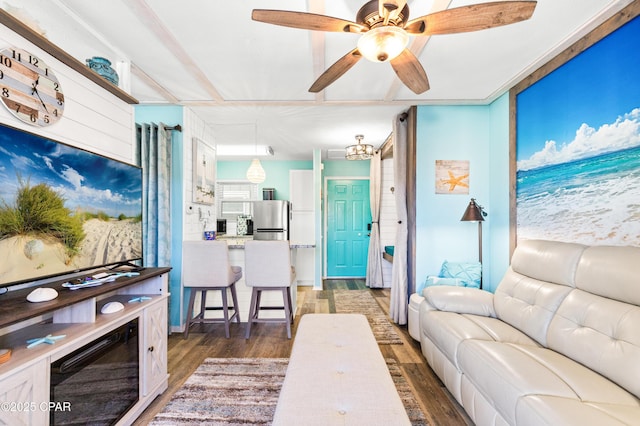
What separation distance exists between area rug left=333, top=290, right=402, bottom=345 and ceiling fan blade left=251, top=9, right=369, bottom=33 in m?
2.78

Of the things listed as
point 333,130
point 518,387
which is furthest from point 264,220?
point 518,387

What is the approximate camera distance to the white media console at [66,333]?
1029 mm

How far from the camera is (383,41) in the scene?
4.51ft

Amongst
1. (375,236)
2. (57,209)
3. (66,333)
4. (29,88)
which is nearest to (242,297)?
(66,333)

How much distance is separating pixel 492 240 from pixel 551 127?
4.30 feet

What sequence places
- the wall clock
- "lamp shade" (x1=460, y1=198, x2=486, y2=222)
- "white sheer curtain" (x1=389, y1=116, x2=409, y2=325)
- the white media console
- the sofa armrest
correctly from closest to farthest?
the white media console
the wall clock
the sofa armrest
"lamp shade" (x1=460, y1=198, x2=486, y2=222)
"white sheer curtain" (x1=389, y1=116, x2=409, y2=325)

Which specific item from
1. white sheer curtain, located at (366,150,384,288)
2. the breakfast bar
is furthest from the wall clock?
white sheer curtain, located at (366,150,384,288)

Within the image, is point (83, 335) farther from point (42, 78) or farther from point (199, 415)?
point (42, 78)

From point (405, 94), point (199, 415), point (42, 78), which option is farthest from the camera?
point (405, 94)

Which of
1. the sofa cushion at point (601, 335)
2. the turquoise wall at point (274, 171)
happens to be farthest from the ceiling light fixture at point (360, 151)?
the sofa cushion at point (601, 335)

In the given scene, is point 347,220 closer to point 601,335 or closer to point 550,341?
point 550,341

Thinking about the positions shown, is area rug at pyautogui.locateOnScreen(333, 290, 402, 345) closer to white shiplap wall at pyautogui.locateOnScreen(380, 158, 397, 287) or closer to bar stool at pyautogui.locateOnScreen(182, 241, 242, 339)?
white shiplap wall at pyautogui.locateOnScreen(380, 158, 397, 287)

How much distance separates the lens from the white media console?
1.03 m

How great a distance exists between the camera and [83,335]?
52.0 inches
